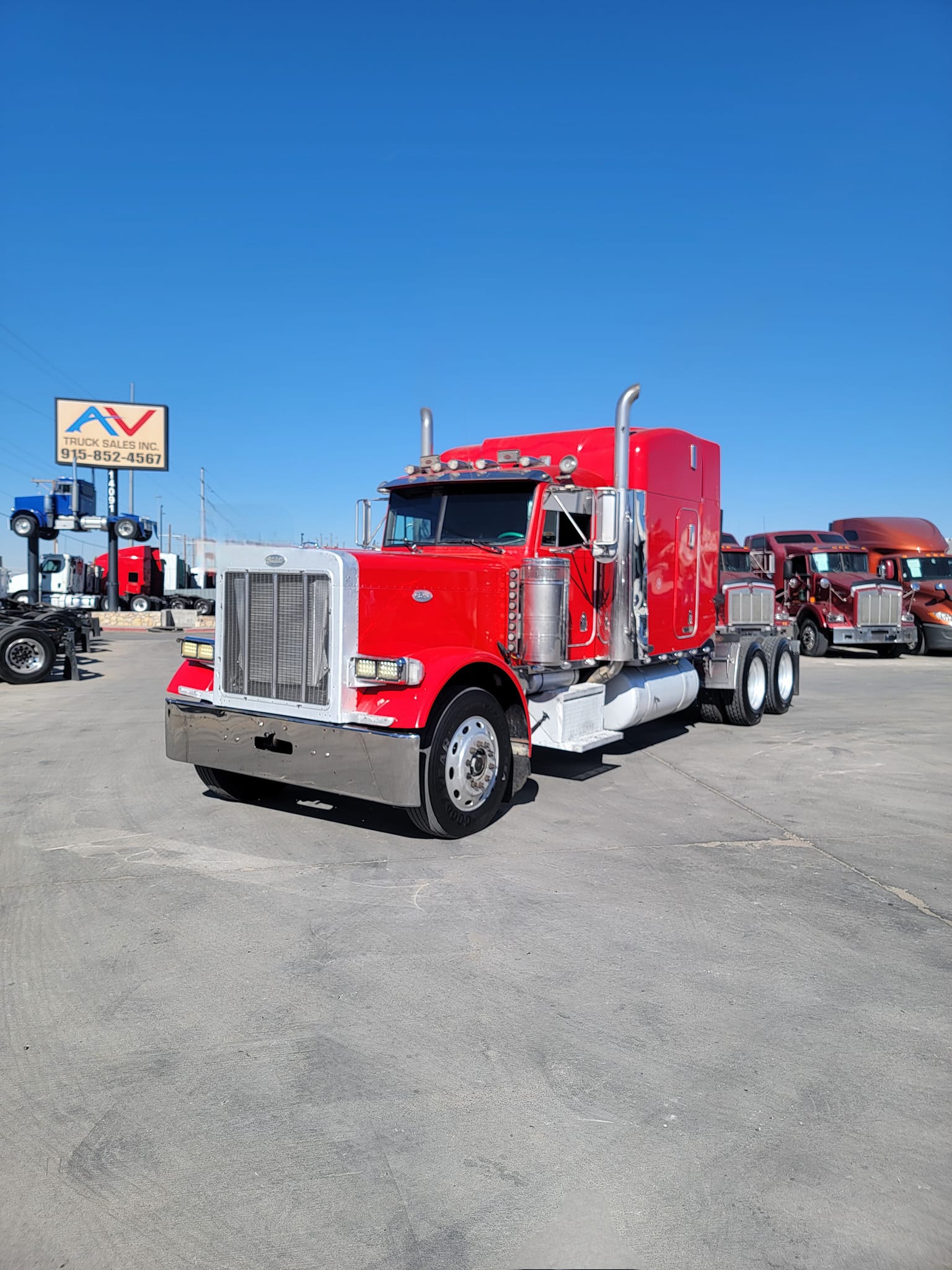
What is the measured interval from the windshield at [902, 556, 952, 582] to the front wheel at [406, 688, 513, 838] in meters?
18.1

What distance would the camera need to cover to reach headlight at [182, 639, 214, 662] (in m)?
6.27

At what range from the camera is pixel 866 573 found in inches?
797

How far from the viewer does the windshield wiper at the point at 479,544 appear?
692 centimetres

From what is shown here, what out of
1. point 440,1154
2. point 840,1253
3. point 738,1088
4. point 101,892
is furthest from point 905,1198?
point 101,892

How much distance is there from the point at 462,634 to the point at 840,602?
1550cm

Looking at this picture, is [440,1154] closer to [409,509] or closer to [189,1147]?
[189,1147]

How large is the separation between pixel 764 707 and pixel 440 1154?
9.85 m

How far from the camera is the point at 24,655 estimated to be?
1412 cm

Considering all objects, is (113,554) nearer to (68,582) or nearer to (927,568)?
(68,582)

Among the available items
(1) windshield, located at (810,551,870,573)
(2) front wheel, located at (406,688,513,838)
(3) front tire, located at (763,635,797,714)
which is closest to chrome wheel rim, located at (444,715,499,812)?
(2) front wheel, located at (406,688,513,838)

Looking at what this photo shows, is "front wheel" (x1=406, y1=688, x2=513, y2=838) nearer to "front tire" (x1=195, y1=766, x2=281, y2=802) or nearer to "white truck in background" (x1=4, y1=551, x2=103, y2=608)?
"front tire" (x1=195, y1=766, x2=281, y2=802)

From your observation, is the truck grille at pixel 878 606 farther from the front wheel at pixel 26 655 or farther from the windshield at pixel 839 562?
the front wheel at pixel 26 655

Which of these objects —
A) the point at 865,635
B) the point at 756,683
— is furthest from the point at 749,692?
the point at 865,635

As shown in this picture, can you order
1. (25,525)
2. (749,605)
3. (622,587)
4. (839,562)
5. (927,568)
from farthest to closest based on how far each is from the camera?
(25,525)
(927,568)
(839,562)
(749,605)
(622,587)
